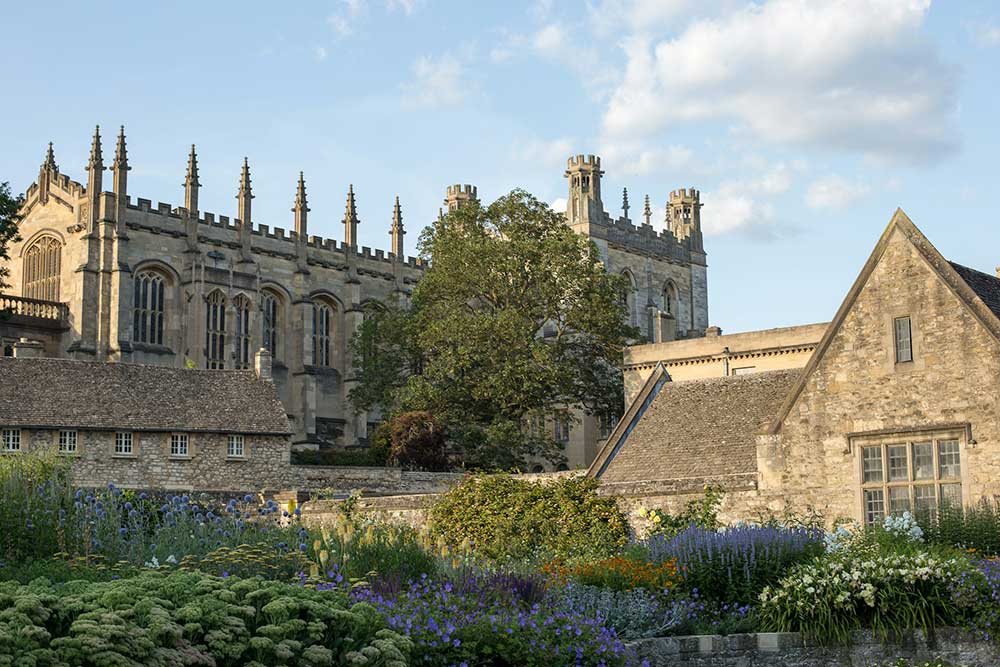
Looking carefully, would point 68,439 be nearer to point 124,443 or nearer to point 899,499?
point 124,443

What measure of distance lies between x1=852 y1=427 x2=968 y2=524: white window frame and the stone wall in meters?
6.13

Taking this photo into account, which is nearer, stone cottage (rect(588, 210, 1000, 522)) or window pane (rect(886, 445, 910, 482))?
stone cottage (rect(588, 210, 1000, 522))

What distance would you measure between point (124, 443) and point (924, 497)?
1046 inches

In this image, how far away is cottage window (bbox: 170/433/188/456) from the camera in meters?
41.1

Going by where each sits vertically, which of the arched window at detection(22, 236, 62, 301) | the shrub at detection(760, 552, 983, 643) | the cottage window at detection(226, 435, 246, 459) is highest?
the arched window at detection(22, 236, 62, 301)

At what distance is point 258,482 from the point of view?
41.6 meters

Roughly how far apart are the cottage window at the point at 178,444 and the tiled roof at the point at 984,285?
25908 millimetres

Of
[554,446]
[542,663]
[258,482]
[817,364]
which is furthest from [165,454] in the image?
[542,663]

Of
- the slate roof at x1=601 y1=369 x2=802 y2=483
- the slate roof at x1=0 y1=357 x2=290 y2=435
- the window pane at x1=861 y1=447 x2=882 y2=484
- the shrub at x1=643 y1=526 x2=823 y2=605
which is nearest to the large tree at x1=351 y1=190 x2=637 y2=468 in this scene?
the slate roof at x1=0 y1=357 x2=290 y2=435

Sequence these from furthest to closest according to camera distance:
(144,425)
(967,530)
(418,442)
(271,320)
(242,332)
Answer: (271,320) → (242,332) → (418,442) → (144,425) → (967,530)

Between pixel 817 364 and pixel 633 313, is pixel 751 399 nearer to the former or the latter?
pixel 817 364

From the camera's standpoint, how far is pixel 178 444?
41.2m

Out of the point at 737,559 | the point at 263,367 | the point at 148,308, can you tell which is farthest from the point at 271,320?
the point at 737,559

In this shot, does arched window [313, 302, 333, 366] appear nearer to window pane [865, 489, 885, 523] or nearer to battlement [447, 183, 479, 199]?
battlement [447, 183, 479, 199]
